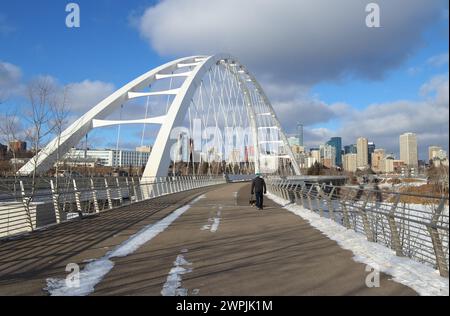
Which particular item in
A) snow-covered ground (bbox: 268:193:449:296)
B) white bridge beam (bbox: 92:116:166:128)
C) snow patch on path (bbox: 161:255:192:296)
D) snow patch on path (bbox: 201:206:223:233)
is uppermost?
white bridge beam (bbox: 92:116:166:128)

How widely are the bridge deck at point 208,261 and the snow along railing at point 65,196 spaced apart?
113cm

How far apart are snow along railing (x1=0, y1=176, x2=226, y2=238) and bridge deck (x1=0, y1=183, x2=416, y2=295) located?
1132mm

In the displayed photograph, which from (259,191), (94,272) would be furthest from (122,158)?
(94,272)

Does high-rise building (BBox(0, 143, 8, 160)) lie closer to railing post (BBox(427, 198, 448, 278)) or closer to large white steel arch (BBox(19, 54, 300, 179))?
large white steel arch (BBox(19, 54, 300, 179))

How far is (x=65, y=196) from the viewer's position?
19.2 metres

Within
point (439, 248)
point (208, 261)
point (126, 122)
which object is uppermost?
point (126, 122)

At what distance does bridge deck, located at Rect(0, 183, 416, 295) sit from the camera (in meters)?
5.72

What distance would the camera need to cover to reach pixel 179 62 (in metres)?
47.7

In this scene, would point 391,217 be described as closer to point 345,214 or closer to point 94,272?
point 345,214

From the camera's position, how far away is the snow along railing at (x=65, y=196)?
515 inches

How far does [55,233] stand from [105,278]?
19.0 feet

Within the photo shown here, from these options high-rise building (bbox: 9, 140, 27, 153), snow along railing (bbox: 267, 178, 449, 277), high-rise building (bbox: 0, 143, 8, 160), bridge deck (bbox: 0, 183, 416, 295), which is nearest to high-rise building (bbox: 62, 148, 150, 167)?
high-rise building (bbox: 0, 143, 8, 160)

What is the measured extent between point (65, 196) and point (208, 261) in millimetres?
13305
